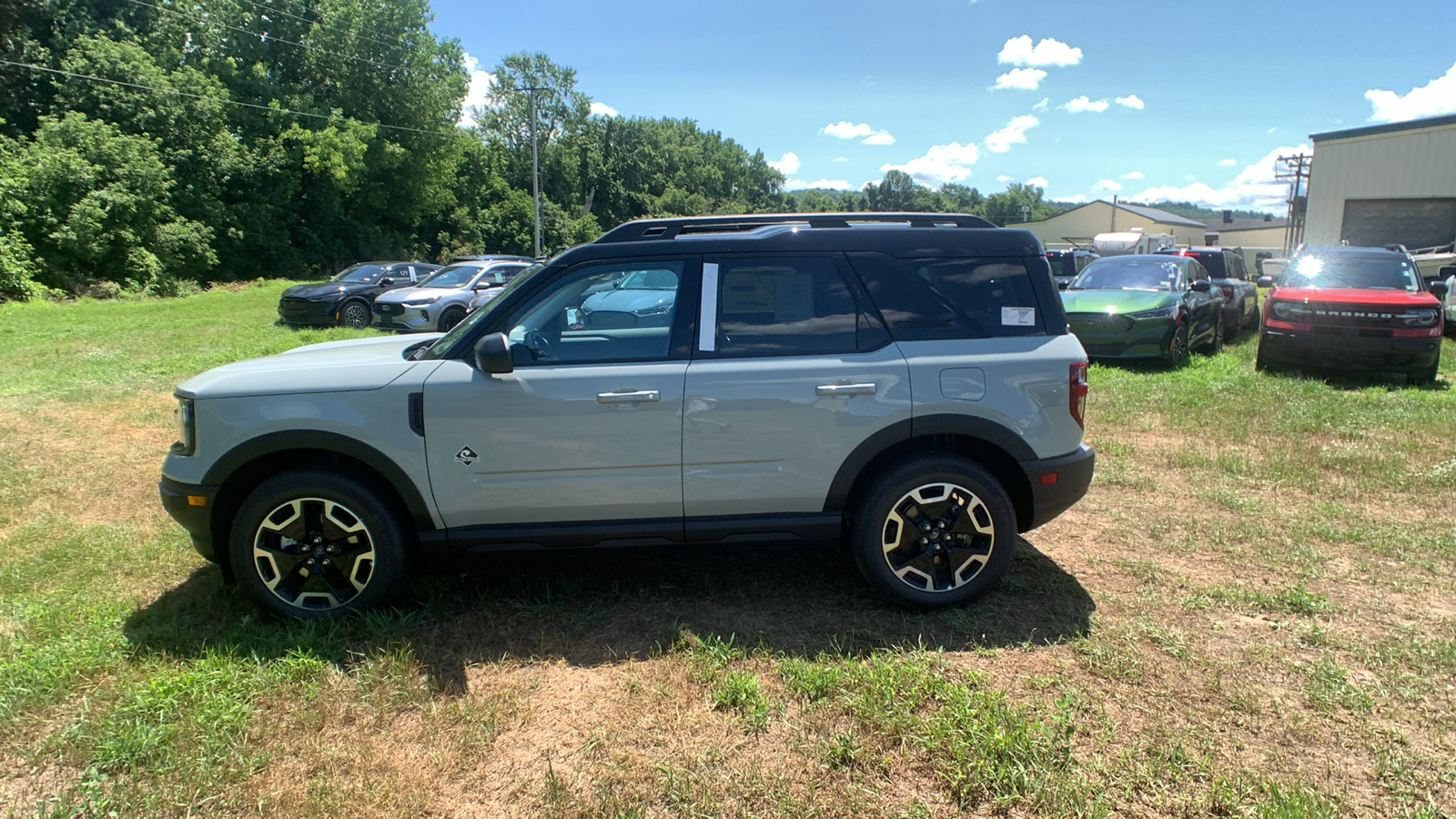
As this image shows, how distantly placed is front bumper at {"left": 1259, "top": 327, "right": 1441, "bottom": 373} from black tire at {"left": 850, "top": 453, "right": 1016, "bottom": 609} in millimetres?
8258

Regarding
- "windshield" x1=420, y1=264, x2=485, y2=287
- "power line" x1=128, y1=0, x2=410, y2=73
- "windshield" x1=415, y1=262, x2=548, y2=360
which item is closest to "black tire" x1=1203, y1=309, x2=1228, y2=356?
"windshield" x1=415, y1=262, x2=548, y2=360

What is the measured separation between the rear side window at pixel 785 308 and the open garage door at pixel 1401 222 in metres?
30.4

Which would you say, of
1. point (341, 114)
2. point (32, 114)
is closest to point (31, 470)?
point (32, 114)

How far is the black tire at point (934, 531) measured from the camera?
12.9 ft

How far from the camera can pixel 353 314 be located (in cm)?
1778

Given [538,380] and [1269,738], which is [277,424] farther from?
[1269,738]

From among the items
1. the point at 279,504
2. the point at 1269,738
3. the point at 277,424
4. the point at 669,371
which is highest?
the point at 669,371

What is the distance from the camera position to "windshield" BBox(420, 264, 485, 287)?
57.4 feet

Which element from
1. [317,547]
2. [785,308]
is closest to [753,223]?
[785,308]

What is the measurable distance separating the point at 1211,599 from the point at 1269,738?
1.27m

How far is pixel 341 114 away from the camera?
3956 cm

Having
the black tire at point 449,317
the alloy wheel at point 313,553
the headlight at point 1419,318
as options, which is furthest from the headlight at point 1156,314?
the black tire at point 449,317

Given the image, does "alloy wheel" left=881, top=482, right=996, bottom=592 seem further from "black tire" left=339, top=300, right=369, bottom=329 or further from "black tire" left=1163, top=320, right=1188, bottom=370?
"black tire" left=339, top=300, right=369, bottom=329

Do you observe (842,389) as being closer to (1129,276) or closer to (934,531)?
(934,531)
